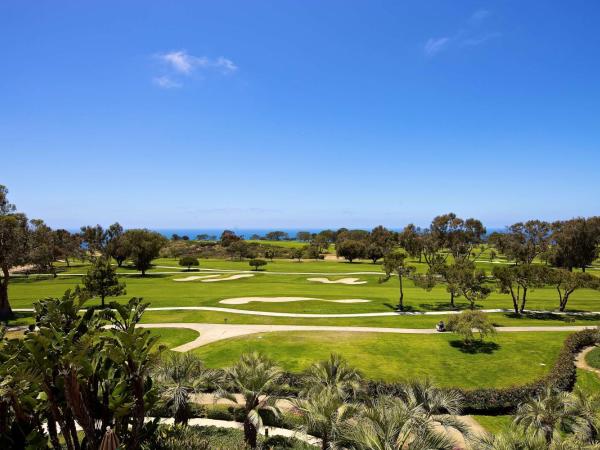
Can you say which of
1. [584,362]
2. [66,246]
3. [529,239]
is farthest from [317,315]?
[66,246]

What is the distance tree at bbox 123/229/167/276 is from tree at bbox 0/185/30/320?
104 ft

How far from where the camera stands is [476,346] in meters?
28.6

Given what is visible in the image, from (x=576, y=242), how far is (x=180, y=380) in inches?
3459

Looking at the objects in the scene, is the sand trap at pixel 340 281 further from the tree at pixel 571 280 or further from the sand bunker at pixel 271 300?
the tree at pixel 571 280

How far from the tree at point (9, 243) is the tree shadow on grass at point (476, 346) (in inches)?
1659

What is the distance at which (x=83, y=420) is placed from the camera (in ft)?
31.5

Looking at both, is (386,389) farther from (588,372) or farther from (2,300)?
(2,300)

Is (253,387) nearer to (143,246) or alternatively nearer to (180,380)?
(180,380)

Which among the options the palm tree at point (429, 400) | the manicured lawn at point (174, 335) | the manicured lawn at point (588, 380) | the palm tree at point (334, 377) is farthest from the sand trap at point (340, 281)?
the palm tree at point (429, 400)

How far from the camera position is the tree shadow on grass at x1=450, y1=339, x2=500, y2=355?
27.5m

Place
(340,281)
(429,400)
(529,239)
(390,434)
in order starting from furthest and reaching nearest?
(340,281)
(529,239)
(429,400)
(390,434)

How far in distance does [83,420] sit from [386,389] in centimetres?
1545

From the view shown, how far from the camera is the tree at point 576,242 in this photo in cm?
7644

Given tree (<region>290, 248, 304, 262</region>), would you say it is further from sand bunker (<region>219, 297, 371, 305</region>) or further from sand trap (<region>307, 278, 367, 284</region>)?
sand bunker (<region>219, 297, 371, 305</region>)
